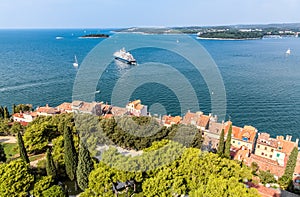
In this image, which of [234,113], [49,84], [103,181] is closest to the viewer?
[103,181]

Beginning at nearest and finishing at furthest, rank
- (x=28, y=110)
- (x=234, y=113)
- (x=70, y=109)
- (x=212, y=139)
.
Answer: (x=212, y=139) → (x=70, y=109) → (x=28, y=110) → (x=234, y=113)

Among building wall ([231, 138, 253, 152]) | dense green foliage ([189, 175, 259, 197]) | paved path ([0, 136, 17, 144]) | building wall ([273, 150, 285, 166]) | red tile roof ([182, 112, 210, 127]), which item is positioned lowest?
building wall ([273, 150, 285, 166])

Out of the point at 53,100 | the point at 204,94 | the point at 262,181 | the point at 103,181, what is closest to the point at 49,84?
the point at 53,100

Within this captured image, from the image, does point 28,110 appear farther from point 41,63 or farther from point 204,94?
point 41,63

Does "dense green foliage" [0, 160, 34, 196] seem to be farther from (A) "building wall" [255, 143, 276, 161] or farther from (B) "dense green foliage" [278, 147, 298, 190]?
(A) "building wall" [255, 143, 276, 161]

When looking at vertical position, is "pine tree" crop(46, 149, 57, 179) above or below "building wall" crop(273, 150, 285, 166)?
above

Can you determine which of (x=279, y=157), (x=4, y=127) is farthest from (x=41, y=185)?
(x=279, y=157)

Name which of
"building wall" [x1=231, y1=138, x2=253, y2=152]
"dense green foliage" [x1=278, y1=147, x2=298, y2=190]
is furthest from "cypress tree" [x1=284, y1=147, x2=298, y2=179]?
"building wall" [x1=231, y1=138, x2=253, y2=152]

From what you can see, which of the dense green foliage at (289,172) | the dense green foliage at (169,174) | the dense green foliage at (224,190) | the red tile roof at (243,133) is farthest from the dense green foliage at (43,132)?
the dense green foliage at (289,172)
